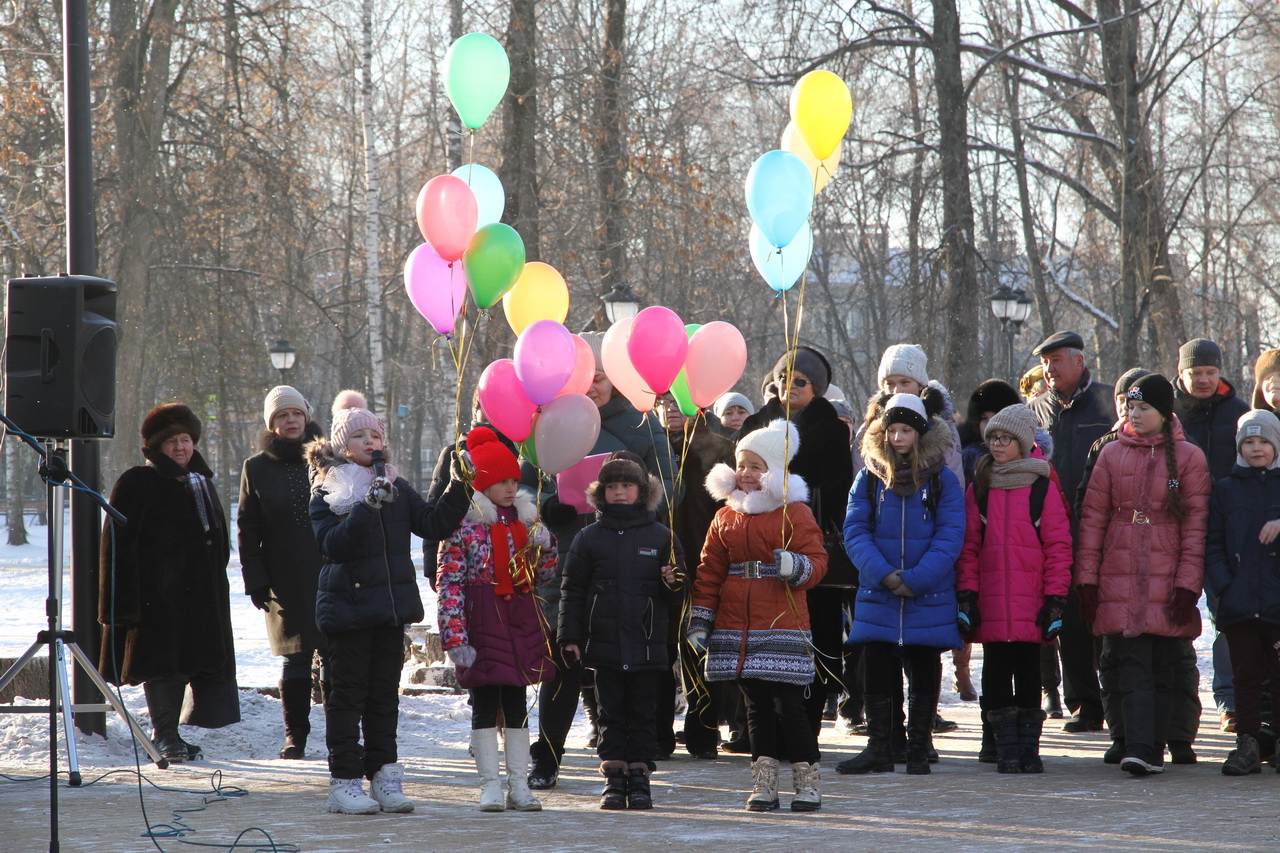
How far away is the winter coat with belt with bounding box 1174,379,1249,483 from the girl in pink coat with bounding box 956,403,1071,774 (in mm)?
1460

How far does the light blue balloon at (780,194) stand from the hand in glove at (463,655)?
232cm

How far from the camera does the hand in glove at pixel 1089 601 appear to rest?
732 cm

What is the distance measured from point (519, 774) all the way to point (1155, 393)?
3.38 meters

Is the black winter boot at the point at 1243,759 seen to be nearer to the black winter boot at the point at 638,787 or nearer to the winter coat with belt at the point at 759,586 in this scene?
the winter coat with belt at the point at 759,586

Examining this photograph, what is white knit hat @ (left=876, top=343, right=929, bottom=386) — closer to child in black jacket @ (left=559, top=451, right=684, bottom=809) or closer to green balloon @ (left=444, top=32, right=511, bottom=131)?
child in black jacket @ (left=559, top=451, right=684, bottom=809)

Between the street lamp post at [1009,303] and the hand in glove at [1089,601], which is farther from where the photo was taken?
the street lamp post at [1009,303]

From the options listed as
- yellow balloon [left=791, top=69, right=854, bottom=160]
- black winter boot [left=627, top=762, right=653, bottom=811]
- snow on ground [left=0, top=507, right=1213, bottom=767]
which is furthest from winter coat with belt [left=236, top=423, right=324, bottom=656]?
yellow balloon [left=791, top=69, right=854, bottom=160]

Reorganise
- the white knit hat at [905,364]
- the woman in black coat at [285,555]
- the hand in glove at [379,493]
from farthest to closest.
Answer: the woman in black coat at [285,555] → the white knit hat at [905,364] → the hand in glove at [379,493]

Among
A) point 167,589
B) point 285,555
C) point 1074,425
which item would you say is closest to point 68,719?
point 167,589

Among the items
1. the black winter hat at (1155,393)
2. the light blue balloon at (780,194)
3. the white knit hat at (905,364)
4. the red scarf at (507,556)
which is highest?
the light blue balloon at (780,194)

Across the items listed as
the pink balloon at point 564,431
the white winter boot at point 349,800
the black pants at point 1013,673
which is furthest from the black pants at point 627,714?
the black pants at point 1013,673

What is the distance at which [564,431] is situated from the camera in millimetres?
7129

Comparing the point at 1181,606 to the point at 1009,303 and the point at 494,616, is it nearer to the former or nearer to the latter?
the point at 494,616

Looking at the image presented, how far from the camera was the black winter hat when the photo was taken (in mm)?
7199
